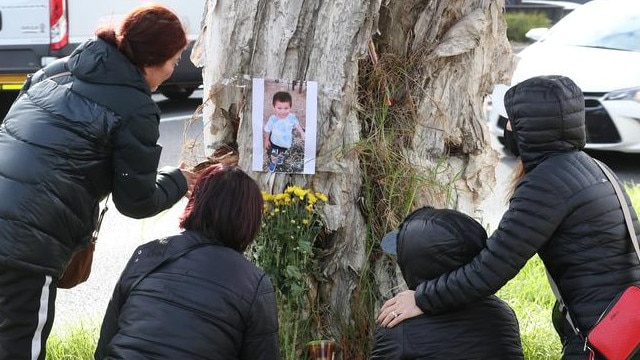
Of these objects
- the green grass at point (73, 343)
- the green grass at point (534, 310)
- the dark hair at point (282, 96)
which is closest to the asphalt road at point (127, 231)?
the green grass at point (73, 343)

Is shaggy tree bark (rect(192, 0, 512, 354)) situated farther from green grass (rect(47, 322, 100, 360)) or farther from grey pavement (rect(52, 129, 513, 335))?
green grass (rect(47, 322, 100, 360))

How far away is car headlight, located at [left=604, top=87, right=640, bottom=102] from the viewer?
8508 millimetres

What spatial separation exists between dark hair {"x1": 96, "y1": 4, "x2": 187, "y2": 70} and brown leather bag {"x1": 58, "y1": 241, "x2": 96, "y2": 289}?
2.44 ft

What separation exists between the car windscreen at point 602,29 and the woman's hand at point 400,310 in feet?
21.9

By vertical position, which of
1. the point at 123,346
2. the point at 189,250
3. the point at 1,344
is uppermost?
the point at 189,250

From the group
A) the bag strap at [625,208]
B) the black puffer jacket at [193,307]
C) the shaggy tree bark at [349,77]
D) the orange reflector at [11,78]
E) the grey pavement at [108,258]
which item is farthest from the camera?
the orange reflector at [11,78]

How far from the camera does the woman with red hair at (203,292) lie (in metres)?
2.72

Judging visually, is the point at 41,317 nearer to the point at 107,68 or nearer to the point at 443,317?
the point at 107,68

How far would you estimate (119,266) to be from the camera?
21.0 feet

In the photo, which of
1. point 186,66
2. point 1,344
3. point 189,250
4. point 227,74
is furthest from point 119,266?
point 186,66

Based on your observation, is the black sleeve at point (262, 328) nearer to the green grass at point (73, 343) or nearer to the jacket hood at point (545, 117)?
the jacket hood at point (545, 117)

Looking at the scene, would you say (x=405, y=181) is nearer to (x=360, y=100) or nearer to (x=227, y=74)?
(x=360, y=100)

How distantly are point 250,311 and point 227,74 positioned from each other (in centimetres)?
147

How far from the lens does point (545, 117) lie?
301 centimetres
